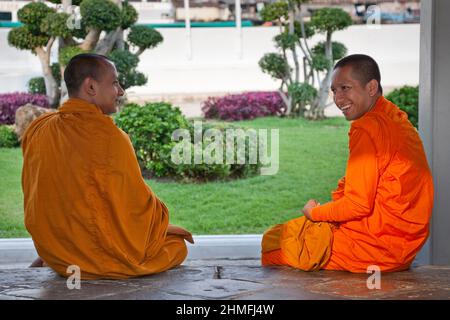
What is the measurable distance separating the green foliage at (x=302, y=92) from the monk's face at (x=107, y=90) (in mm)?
5836

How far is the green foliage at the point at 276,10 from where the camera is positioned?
9.56 meters

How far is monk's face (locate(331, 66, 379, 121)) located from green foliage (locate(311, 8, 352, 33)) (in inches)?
218

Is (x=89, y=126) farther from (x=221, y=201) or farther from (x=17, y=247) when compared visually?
(x=221, y=201)

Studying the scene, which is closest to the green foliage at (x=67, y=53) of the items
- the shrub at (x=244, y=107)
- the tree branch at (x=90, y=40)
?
the tree branch at (x=90, y=40)

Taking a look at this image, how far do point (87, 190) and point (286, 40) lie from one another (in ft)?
20.3

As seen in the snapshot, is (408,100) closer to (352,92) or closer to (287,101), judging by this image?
(287,101)

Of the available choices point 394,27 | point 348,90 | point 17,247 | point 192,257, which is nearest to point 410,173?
point 348,90

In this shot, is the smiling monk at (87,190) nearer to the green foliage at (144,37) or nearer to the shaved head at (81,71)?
the shaved head at (81,71)

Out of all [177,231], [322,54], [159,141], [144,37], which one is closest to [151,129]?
[159,141]

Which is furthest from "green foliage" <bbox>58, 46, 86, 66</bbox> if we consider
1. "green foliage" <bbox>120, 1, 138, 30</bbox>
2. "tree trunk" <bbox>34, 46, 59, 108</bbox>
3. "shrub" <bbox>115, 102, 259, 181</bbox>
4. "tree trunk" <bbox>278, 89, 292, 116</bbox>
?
"tree trunk" <bbox>278, 89, 292, 116</bbox>

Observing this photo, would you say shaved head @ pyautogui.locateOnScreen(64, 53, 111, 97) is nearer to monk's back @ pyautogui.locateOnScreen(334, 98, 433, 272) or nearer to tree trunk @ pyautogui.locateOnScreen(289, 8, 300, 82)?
monk's back @ pyautogui.locateOnScreen(334, 98, 433, 272)

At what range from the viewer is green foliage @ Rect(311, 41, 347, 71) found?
9.48m

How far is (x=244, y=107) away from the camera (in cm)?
1009

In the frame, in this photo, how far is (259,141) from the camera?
9445 millimetres
